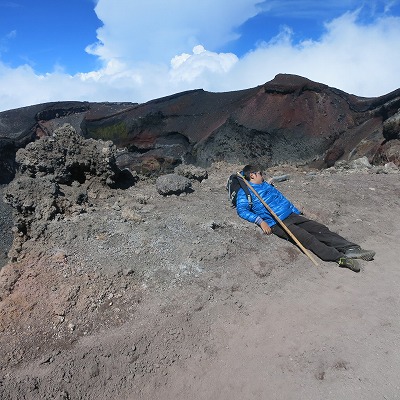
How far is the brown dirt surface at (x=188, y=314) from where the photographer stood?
2.89 m

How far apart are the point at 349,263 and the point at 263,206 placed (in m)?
1.36

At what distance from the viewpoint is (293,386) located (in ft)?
9.21

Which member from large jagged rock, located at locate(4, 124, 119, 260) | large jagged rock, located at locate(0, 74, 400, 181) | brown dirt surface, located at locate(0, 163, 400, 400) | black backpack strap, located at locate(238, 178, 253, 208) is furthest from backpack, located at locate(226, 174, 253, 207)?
large jagged rock, located at locate(0, 74, 400, 181)

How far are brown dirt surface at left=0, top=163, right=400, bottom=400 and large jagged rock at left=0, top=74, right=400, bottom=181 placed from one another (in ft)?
15.7

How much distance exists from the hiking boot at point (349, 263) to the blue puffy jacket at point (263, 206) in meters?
1.04

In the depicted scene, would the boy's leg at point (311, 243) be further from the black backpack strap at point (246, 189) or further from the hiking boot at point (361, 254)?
the black backpack strap at point (246, 189)

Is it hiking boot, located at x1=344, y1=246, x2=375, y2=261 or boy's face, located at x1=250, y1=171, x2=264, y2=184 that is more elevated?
boy's face, located at x1=250, y1=171, x2=264, y2=184

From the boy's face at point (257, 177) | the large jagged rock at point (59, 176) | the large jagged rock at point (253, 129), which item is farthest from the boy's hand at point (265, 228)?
the large jagged rock at point (253, 129)

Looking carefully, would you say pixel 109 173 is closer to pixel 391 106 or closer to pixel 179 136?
pixel 179 136

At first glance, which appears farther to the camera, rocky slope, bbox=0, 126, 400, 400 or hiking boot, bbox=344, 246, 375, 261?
hiking boot, bbox=344, 246, 375, 261

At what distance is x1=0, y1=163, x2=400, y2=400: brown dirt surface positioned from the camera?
2.89 meters

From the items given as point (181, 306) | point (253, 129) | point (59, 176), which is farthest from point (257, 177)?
point (253, 129)

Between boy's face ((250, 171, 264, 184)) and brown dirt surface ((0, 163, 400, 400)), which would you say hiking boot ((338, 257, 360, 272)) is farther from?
boy's face ((250, 171, 264, 184))

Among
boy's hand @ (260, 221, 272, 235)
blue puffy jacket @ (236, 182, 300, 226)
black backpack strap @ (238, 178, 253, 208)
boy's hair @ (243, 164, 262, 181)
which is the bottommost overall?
boy's hand @ (260, 221, 272, 235)
